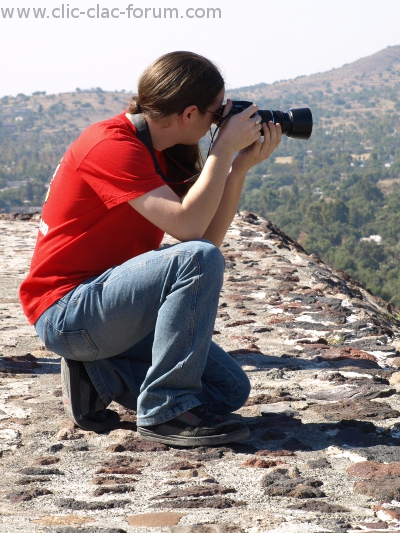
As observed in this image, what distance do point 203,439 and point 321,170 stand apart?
104 m

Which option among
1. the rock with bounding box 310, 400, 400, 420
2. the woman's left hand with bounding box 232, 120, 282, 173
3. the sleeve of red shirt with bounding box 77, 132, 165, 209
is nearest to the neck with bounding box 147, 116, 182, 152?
the sleeve of red shirt with bounding box 77, 132, 165, 209

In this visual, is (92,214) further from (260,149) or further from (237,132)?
(260,149)

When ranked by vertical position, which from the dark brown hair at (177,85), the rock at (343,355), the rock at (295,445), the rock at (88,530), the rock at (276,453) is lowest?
the rock at (343,355)

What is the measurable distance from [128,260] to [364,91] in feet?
652

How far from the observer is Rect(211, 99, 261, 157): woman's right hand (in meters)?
2.41

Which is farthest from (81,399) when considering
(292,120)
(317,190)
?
(317,190)

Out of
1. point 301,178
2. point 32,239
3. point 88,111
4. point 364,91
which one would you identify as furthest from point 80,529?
point 364,91

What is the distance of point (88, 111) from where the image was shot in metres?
148

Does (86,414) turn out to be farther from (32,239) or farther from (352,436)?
(32,239)

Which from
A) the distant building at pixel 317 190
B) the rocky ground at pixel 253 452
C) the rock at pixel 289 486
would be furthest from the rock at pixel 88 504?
the distant building at pixel 317 190

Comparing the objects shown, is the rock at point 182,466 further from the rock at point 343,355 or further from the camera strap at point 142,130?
the rock at point 343,355

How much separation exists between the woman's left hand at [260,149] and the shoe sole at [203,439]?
0.87 metres

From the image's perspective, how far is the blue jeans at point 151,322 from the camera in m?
2.19

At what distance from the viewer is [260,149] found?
261 centimetres
